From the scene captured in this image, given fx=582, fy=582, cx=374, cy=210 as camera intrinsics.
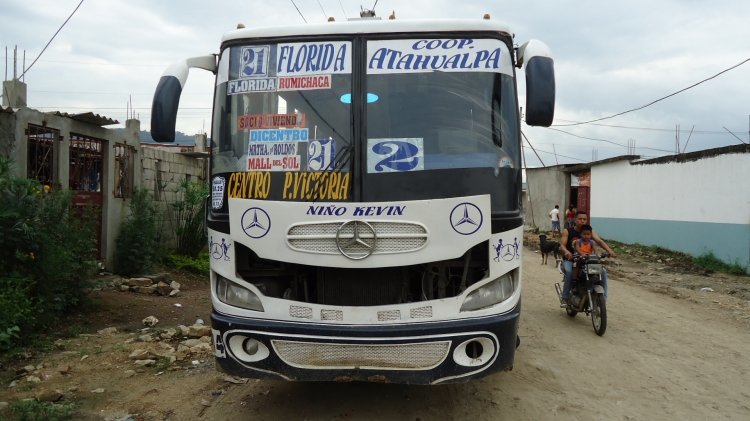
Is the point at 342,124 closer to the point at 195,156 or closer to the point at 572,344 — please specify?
the point at 572,344

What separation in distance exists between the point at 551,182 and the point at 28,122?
24.6 metres

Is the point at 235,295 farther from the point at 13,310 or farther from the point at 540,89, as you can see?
the point at 13,310

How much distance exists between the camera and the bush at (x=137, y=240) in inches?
379

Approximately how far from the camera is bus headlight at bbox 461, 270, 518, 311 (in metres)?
3.68

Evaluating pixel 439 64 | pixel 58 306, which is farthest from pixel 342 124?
pixel 58 306

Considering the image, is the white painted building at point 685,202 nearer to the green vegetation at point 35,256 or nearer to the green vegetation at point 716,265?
the green vegetation at point 716,265

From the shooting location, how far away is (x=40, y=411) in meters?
4.14

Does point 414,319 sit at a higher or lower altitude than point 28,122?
lower

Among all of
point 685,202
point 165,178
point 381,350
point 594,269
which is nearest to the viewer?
point 381,350

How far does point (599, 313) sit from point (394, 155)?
4244 millimetres

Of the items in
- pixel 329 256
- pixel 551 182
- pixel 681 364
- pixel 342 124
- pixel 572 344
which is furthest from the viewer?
pixel 551 182

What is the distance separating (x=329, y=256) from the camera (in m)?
3.59

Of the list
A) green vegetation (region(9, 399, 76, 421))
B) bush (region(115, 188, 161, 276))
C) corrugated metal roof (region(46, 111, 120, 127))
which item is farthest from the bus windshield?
bush (region(115, 188, 161, 276))

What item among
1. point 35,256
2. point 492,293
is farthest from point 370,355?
point 35,256
